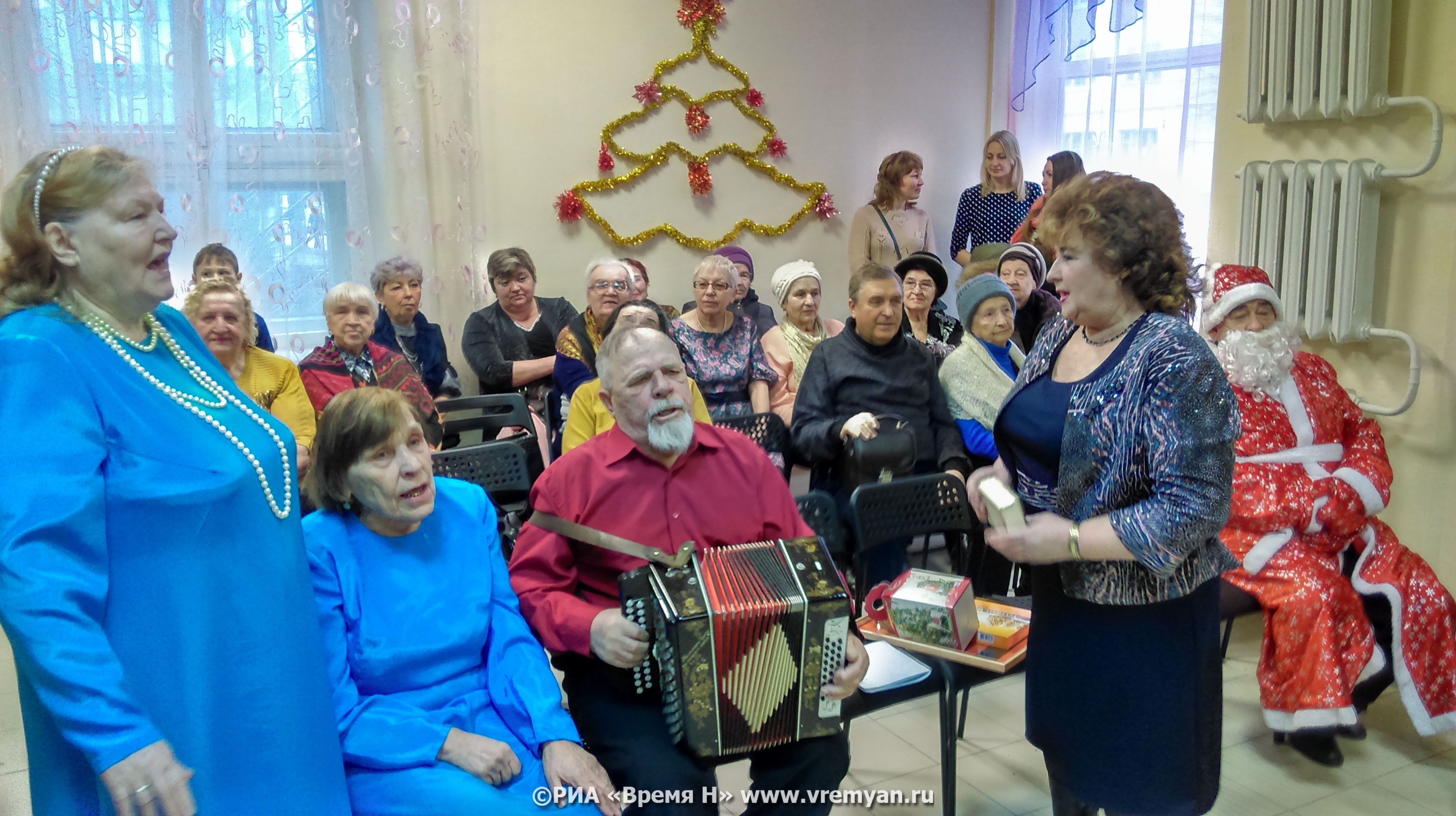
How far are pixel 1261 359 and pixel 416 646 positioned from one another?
2744 mm

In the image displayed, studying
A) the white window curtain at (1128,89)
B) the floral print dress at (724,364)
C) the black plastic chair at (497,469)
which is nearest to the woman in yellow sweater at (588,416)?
the black plastic chair at (497,469)

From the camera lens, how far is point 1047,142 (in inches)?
256

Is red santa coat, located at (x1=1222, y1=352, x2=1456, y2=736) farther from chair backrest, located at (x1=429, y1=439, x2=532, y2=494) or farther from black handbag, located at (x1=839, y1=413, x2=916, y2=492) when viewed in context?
chair backrest, located at (x1=429, y1=439, x2=532, y2=494)

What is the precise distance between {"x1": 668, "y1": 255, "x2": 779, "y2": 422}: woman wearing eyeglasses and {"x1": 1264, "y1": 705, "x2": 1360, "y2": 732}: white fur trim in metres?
2.24

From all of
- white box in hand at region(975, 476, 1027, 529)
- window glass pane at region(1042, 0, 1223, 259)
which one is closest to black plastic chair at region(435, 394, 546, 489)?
white box in hand at region(975, 476, 1027, 529)

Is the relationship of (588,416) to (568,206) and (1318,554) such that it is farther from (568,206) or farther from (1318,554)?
(568,206)

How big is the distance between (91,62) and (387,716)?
4.09m

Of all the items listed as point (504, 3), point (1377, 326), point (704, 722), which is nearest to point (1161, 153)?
point (1377, 326)

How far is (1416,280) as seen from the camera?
12.5 feet

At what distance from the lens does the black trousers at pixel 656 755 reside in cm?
186

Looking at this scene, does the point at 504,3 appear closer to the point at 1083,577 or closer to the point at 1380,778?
the point at 1083,577

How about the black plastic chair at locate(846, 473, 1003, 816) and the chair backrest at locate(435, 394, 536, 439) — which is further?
the chair backrest at locate(435, 394, 536, 439)

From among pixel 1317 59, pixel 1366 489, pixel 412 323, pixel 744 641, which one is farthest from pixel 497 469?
pixel 1317 59

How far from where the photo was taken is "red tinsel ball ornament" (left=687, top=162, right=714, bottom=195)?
236 inches
